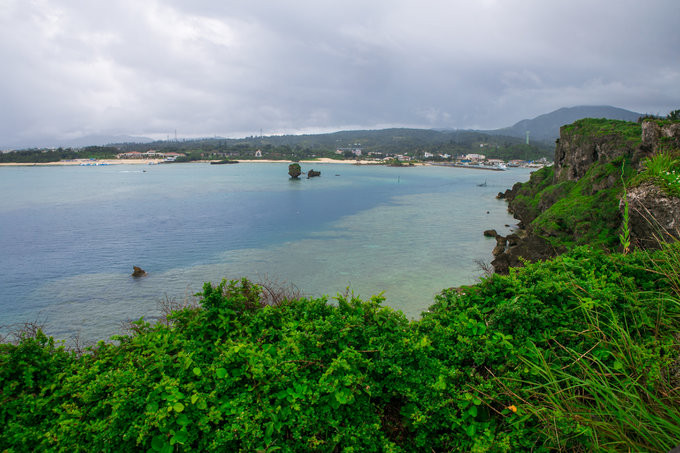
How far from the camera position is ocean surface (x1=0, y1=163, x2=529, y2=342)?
19530 mm

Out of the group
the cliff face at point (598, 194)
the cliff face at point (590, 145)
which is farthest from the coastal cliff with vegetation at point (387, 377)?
the cliff face at point (590, 145)

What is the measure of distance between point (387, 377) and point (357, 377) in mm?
377

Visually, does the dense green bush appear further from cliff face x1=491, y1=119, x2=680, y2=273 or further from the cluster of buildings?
the cluster of buildings

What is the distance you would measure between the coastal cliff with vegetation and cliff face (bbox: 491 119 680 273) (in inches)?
201

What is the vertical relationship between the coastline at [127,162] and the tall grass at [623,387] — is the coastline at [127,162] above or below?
above

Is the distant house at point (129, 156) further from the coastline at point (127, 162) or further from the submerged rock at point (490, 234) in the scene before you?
the submerged rock at point (490, 234)

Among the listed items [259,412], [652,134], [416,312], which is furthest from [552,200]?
[259,412]

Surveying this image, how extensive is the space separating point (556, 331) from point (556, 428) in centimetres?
131

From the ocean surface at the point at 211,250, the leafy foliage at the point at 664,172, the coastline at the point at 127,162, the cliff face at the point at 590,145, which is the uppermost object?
the coastline at the point at 127,162

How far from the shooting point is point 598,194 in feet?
A: 76.0

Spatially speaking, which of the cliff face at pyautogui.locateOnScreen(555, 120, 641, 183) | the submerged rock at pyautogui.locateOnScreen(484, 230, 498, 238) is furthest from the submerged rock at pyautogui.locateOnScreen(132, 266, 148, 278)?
the cliff face at pyautogui.locateOnScreen(555, 120, 641, 183)

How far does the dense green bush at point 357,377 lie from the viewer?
9.51ft

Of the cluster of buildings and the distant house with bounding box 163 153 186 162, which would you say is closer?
the distant house with bounding box 163 153 186 162

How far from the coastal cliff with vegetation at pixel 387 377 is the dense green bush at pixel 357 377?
0.02m
